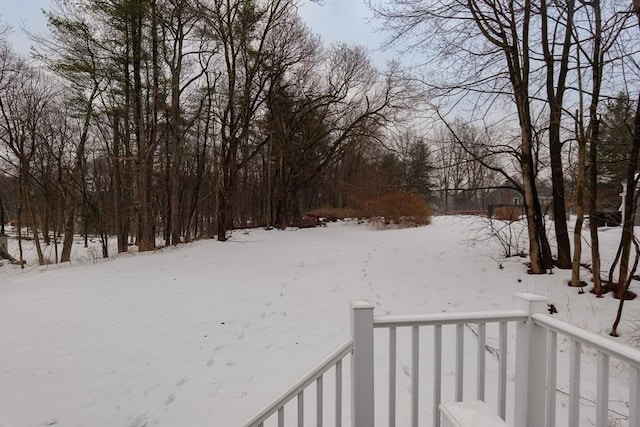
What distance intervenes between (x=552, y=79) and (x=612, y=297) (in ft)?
12.7

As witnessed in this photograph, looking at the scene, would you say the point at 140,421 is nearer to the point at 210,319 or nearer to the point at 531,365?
the point at 210,319

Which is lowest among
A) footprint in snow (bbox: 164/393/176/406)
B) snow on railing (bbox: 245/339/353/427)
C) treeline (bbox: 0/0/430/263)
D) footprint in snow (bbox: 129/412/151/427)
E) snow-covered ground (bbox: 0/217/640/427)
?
footprint in snow (bbox: 129/412/151/427)

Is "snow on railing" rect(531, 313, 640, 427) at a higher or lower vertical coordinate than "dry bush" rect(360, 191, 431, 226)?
lower

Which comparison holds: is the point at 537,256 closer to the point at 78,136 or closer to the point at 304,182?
the point at 304,182

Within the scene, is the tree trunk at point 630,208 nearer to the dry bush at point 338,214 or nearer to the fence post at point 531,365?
the fence post at point 531,365

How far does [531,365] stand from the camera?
180 centimetres

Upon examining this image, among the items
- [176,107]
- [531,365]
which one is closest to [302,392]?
[531,365]

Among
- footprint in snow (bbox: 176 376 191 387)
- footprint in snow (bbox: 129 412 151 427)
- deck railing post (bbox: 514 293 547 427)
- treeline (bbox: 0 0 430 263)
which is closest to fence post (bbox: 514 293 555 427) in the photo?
deck railing post (bbox: 514 293 547 427)

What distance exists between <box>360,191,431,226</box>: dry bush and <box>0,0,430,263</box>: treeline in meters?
0.52

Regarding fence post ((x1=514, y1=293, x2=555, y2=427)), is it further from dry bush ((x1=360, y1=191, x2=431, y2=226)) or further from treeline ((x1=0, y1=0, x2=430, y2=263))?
dry bush ((x1=360, y1=191, x2=431, y2=226))

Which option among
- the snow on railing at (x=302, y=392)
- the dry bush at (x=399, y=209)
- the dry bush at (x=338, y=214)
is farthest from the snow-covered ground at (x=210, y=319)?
the dry bush at (x=338, y=214)

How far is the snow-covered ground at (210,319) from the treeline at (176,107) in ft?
9.55

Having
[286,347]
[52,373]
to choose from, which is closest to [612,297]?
[286,347]

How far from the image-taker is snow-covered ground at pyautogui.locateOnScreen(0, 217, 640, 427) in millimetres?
3061
